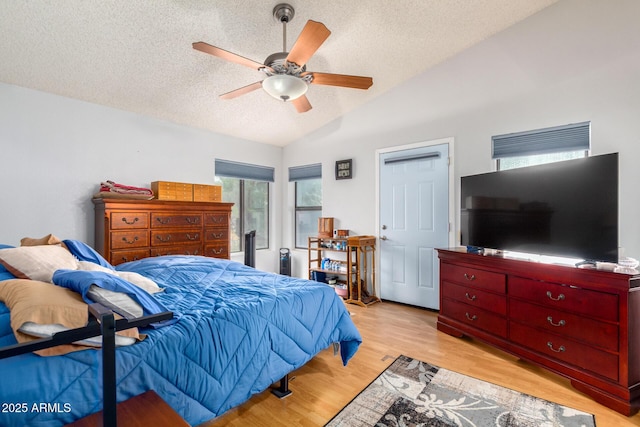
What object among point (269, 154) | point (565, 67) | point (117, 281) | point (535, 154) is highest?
point (565, 67)

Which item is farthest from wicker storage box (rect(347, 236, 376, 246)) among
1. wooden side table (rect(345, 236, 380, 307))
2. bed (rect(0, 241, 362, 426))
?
bed (rect(0, 241, 362, 426))

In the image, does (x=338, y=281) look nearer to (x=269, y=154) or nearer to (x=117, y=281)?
(x=269, y=154)

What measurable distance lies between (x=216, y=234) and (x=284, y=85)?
7.33 ft

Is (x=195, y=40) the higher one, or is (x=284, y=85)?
(x=195, y=40)

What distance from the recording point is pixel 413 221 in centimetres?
373

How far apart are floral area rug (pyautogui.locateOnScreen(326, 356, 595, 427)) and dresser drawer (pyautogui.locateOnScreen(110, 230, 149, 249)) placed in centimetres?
247

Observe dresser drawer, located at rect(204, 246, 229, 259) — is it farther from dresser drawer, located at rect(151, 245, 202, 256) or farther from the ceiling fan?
the ceiling fan

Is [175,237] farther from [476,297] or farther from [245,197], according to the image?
[476,297]

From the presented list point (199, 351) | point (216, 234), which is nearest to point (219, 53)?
point (199, 351)

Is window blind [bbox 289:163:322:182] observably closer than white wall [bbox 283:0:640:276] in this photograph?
No

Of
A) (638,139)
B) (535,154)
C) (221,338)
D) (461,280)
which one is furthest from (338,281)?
(638,139)

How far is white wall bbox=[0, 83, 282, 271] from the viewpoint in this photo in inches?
106

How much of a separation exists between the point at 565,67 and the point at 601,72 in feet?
0.88

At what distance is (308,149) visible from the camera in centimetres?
483
